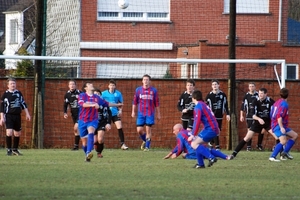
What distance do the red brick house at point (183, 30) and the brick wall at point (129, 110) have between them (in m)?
6.63

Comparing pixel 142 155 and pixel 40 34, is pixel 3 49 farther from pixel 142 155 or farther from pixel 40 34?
pixel 142 155

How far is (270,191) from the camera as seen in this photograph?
10523 millimetres

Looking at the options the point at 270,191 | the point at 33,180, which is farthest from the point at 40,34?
the point at 270,191

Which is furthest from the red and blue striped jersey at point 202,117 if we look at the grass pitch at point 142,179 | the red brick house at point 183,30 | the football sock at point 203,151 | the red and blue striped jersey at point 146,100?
the red brick house at point 183,30

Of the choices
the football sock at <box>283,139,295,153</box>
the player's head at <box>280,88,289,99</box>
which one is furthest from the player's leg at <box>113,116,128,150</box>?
the player's head at <box>280,88,289,99</box>

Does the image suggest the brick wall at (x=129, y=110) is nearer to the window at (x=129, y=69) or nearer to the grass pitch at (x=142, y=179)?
the window at (x=129, y=69)

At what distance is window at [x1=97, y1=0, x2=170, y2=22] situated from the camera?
28.1 meters

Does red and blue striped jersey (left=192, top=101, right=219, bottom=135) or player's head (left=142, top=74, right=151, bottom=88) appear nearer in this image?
red and blue striped jersey (left=192, top=101, right=219, bottom=135)

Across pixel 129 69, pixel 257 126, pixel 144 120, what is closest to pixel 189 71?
pixel 129 69

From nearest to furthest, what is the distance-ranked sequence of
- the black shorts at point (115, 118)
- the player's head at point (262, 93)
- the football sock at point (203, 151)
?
the football sock at point (203, 151) < the player's head at point (262, 93) < the black shorts at point (115, 118)

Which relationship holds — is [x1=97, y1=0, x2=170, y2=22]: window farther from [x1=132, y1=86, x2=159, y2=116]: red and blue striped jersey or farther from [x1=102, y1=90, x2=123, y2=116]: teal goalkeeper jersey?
[x1=132, y1=86, x2=159, y2=116]: red and blue striped jersey

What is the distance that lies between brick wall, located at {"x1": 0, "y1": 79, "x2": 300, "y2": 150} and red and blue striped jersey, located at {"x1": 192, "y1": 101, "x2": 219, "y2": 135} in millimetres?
7666

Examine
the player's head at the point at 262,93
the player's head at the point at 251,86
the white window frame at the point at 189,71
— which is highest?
the white window frame at the point at 189,71

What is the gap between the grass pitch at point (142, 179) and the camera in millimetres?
10023
